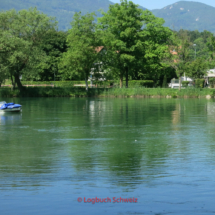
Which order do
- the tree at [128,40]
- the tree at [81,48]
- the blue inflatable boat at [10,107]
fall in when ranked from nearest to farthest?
the blue inflatable boat at [10,107], the tree at [81,48], the tree at [128,40]

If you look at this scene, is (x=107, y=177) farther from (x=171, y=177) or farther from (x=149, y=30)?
(x=149, y=30)

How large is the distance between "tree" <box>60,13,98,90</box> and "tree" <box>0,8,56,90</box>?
17.0 feet

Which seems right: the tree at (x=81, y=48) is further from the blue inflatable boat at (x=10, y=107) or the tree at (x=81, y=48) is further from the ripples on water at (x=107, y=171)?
the ripples on water at (x=107, y=171)

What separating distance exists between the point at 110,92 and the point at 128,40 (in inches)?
522

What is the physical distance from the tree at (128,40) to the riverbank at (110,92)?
710cm

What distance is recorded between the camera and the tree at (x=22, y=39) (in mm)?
75875

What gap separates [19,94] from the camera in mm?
86125

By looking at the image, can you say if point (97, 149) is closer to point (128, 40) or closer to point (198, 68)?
point (128, 40)

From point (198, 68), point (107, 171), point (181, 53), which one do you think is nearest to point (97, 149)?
point (107, 171)

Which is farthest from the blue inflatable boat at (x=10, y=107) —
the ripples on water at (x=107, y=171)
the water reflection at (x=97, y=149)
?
the ripples on water at (x=107, y=171)

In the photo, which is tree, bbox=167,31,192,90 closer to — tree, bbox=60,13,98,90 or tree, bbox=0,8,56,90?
tree, bbox=60,13,98,90

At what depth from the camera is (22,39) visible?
76.6 metres

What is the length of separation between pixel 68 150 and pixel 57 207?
9.42 metres

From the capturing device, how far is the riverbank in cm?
7794
